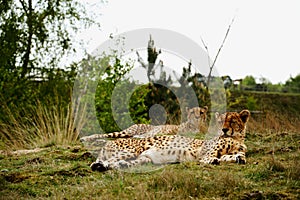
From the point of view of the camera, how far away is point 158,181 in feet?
13.8

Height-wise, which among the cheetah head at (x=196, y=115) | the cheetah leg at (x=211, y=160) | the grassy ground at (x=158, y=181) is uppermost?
the cheetah head at (x=196, y=115)

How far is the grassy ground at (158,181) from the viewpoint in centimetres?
387

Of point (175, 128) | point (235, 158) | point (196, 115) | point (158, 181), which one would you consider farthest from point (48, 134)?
point (158, 181)

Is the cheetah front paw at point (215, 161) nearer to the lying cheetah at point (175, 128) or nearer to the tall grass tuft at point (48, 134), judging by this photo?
the lying cheetah at point (175, 128)

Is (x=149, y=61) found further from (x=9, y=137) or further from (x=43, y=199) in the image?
(x=43, y=199)

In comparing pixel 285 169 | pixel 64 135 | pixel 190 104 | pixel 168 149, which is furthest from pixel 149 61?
pixel 285 169

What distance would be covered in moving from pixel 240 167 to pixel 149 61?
716 centimetres

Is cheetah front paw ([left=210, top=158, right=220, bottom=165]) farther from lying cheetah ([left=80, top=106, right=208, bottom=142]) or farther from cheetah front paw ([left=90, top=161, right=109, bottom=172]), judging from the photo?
lying cheetah ([left=80, top=106, right=208, bottom=142])

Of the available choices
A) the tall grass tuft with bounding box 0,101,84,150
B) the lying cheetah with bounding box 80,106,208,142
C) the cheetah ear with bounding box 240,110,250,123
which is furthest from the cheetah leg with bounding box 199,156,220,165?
the tall grass tuft with bounding box 0,101,84,150

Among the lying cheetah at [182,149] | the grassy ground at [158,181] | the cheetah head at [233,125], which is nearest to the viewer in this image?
the grassy ground at [158,181]

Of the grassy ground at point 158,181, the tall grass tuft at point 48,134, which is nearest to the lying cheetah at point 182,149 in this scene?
the grassy ground at point 158,181

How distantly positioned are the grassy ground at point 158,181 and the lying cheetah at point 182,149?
0.29 m

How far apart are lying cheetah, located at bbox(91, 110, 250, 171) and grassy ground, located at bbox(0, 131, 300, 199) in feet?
0.94

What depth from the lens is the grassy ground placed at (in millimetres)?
3873
